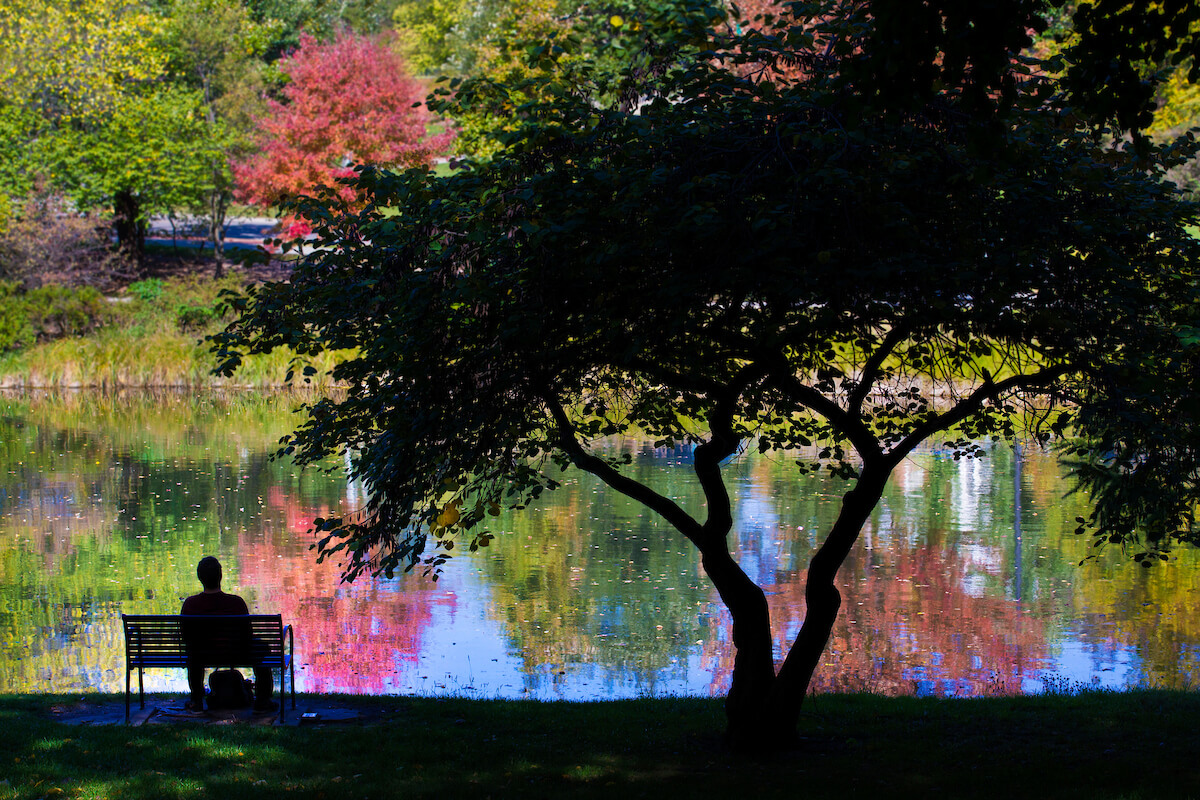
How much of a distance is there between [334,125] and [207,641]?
114ft

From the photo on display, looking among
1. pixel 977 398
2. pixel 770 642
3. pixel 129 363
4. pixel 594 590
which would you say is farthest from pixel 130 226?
pixel 977 398

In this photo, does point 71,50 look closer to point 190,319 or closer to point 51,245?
point 51,245

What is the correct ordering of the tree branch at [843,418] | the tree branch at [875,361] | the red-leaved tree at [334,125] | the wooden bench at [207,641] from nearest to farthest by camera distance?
the tree branch at [875,361], the tree branch at [843,418], the wooden bench at [207,641], the red-leaved tree at [334,125]

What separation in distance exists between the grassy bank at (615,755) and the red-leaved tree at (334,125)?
1299 inches

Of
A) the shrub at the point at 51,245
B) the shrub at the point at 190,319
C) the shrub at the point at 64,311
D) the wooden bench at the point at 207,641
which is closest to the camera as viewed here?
the wooden bench at the point at 207,641

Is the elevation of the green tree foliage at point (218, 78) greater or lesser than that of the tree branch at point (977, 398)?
greater

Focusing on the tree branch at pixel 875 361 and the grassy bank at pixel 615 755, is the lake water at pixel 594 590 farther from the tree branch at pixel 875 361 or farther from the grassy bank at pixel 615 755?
the tree branch at pixel 875 361

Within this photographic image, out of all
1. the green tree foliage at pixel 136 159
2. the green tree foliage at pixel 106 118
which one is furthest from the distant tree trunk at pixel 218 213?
the green tree foliage at pixel 136 159

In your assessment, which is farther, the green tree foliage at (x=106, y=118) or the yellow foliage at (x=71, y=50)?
the green tree foliage at (x=106, y=118)

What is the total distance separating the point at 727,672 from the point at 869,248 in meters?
5.79

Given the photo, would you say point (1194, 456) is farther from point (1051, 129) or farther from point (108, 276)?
point (108, 276)

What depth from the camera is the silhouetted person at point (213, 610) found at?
827 cm

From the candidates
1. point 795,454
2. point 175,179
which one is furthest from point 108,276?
point 795,454

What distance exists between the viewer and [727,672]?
36.1ft
